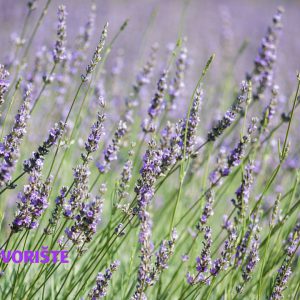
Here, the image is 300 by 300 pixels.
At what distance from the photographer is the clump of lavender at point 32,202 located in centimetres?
191

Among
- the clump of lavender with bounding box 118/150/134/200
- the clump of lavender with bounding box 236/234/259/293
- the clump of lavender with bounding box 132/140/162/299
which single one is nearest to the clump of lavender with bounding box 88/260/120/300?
the clump of lavender with bounding box 132/140/162/299

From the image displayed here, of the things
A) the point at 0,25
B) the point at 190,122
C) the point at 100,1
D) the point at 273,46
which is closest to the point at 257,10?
the point at 100,1

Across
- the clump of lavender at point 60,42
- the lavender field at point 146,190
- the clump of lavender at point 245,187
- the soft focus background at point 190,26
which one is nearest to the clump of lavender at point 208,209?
the lavender field at point 146,190

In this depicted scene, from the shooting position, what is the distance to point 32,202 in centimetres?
197

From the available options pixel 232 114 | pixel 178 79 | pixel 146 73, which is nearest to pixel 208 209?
pixel 232 114

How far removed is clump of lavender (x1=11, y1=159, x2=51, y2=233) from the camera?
1.91 meters

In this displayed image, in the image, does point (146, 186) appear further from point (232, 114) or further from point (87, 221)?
point (232, 114)

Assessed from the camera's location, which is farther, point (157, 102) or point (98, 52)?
point (157, 102)

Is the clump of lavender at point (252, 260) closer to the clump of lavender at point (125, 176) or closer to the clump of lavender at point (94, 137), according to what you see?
the clump of lavender at point (125, 176)

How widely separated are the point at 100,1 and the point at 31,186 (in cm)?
1181

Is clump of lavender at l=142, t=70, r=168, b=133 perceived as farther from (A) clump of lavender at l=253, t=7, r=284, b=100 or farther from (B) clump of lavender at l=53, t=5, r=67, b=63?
(A) clump of lavender at l=253, t=7, r=284, b=100

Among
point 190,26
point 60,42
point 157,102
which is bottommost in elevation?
point 157,102

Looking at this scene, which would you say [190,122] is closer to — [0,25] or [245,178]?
[245,178]

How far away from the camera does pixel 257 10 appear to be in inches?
739
